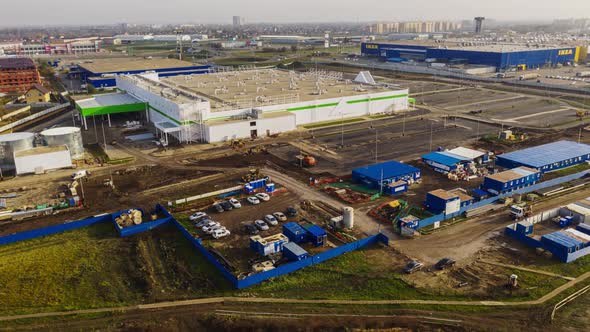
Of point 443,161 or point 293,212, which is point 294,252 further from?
point 443,161

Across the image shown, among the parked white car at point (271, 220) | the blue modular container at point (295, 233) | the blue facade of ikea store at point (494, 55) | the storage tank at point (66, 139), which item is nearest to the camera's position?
the blue modular container at point (295, 233)

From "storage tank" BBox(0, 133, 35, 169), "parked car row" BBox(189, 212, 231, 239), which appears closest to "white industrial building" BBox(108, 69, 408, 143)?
"storage tank" BBox(0, 133, 35, 169)

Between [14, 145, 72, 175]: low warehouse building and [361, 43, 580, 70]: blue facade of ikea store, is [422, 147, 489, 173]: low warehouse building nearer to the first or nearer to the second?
[14, 145, 72, 175]: low warehouse building

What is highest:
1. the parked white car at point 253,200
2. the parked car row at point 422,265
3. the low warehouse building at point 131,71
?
the low warehouse building at point 131,71

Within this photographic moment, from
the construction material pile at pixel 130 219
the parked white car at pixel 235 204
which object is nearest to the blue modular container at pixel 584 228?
the parked white car at pixel 235 204

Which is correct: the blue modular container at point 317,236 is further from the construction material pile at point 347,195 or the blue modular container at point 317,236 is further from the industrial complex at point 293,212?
the construction material pile at point 347,195

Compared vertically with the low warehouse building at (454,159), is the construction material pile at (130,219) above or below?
below

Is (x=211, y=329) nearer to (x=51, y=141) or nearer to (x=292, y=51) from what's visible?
(x=51, y=141)

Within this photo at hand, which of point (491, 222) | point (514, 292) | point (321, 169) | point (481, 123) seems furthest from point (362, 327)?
point (481, 123)
